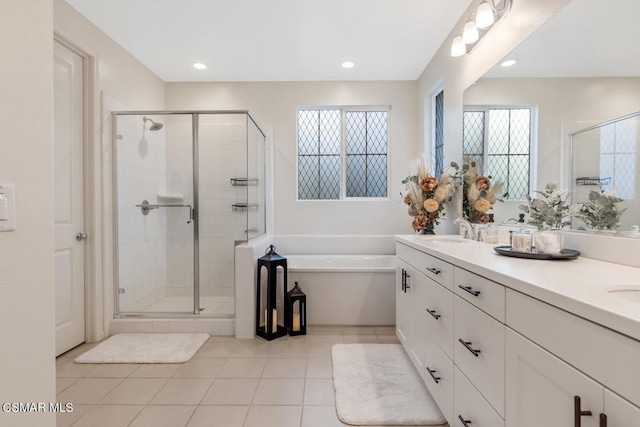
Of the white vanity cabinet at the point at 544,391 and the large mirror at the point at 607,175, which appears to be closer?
the white vanity cabinet at the point at 544,391

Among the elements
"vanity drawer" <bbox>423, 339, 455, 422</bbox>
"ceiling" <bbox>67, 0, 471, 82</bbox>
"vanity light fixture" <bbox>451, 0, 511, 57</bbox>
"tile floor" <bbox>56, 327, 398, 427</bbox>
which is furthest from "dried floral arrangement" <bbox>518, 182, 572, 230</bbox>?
"ceiling" <bbox>67, 0, 471, 82</bbox>

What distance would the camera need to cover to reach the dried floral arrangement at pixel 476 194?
2025 millimetres

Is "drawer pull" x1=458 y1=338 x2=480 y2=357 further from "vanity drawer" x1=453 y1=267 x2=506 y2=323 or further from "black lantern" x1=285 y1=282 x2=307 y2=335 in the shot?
"black lantern" x1=285 y1=282 x2=307 y2=335

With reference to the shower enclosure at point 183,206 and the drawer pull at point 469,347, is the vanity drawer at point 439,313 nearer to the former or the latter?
the drawer pull at point 469,347

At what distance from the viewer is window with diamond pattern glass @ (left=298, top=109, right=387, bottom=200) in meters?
3.71

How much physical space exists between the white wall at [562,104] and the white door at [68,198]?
9.83ft

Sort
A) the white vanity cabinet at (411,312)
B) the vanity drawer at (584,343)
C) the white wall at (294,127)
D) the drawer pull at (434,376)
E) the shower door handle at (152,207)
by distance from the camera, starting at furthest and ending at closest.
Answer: the white wall at (294,127), the shower door handle at (152,207), the white vanity cabinet at (411,312), the drawer pull at (434,376), the vanity drawer at (584,343)

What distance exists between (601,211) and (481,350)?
2.63 ft

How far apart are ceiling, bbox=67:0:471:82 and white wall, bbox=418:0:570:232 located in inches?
6.6

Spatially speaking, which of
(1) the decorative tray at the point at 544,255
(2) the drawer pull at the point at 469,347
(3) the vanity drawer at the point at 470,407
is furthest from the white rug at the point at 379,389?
(1) the decorative tray at the point at 544,255

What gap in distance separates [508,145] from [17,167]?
215 cm

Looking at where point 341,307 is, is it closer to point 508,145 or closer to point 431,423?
point 431,423

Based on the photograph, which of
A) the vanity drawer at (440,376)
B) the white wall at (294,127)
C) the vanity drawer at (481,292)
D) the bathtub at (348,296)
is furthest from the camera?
the white wall at (294,127)

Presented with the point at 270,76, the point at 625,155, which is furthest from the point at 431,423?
the point at 270,76
